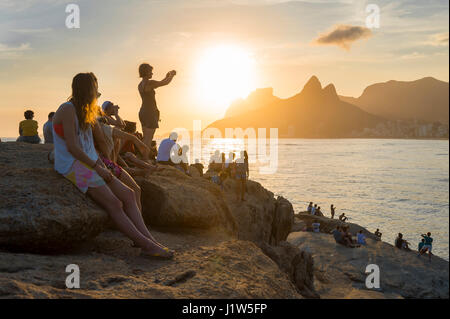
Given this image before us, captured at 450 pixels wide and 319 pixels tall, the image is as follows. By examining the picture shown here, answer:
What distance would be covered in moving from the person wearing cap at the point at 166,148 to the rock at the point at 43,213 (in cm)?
506

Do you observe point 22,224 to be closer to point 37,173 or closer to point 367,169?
point 37,173

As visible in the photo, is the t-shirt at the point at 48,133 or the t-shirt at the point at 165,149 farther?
the t-shirt at the point at 165,149

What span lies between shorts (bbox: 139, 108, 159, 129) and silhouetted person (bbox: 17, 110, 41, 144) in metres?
4.09

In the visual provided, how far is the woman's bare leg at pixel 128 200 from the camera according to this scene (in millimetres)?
4414

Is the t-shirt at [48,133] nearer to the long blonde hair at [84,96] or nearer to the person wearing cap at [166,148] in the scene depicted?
the person wearing cap at [166,148]

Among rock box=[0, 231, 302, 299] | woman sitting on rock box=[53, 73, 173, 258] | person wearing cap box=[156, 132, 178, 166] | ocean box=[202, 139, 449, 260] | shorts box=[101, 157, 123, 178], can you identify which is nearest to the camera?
rock box=[0, 231, 302, 299]

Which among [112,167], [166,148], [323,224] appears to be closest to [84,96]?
[112,167]

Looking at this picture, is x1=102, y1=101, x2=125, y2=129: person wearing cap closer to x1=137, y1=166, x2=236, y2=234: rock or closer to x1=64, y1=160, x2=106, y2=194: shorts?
x1=137, y1=166, x2=236, y2=234: rock

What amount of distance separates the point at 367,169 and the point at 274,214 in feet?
302

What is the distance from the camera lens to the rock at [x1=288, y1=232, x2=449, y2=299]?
51.0 ft

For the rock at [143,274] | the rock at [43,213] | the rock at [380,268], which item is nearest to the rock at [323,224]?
the rock at [380,268]

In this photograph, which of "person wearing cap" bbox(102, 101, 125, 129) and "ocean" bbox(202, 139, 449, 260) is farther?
"ocean" bbox(202, 139, 449, 260)

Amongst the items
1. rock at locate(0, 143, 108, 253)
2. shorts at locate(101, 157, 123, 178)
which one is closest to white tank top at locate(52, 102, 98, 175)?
rock at locate(0, 143, 108, 253)
